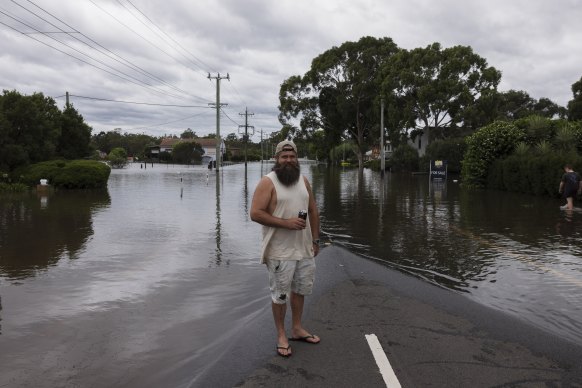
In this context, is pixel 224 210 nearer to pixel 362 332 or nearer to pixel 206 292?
pixel 206 292

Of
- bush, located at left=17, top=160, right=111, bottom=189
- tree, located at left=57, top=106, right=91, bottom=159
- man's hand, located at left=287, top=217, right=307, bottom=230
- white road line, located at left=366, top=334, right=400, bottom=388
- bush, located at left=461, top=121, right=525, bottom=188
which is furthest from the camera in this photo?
tree, located at left=57, top=106, right=91, bottom=159

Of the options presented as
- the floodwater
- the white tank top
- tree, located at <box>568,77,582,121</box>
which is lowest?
the floodwater

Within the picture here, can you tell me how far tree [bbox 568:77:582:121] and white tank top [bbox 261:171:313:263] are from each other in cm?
5157

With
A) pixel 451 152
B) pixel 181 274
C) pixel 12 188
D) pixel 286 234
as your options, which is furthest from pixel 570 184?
pixel 451 152

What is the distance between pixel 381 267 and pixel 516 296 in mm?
2066

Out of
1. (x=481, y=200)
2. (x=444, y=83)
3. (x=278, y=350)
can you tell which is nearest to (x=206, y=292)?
(x=278, y=350)

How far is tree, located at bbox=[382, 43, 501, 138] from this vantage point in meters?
38.7

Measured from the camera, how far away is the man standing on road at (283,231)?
408 centimetres

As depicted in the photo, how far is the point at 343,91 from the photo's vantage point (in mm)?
50219

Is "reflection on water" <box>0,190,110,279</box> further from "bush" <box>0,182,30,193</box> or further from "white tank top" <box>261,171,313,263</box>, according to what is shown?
"white tank top" <box>261,171,313,263</box>

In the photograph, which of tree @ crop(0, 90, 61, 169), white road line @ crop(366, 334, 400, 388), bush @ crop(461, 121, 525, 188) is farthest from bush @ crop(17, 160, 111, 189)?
white road line @ crop(366, 334, 400, 388)

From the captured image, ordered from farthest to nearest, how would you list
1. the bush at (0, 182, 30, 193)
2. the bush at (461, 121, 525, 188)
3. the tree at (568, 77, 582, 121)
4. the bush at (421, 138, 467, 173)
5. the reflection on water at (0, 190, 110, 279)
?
the tree at (568, 77, 582, 121) → the bush at (421, 138, 467, 173) → the bush at (461, 121, 525, 188) → the bush at (0, 182, 30, 193) → the reflection on water at (0, 190, 110, 279)

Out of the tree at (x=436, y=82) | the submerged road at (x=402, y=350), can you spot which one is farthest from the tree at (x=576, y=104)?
the submerged road at (x=402, y=350)

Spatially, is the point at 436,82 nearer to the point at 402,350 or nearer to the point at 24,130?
the point at 24,130
